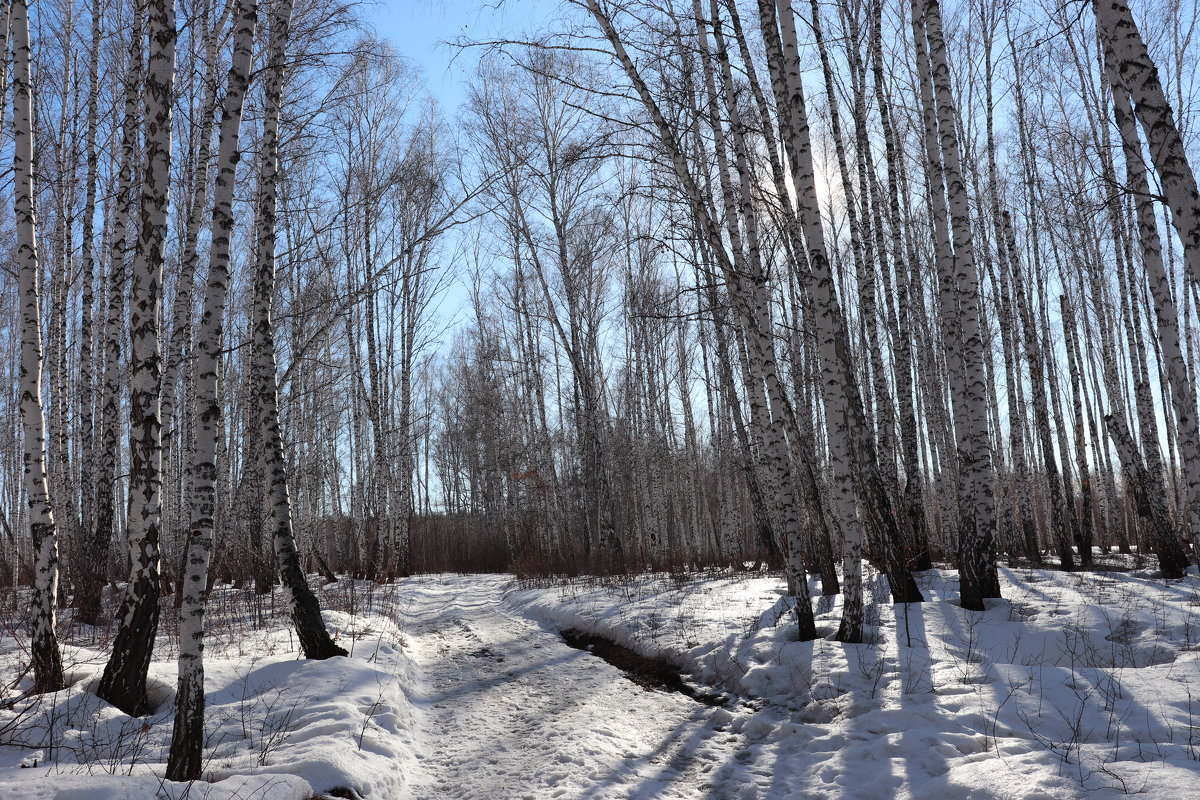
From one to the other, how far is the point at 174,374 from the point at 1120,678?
9095mm

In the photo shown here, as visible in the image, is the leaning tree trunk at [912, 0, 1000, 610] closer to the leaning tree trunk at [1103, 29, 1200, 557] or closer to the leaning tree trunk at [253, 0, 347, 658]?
the leaning tree trunk at [1103, 29, 1200, 557]

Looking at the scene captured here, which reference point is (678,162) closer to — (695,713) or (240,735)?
(695,713)

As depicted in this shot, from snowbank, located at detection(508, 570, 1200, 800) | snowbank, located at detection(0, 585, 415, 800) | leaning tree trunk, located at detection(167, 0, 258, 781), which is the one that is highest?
leaning tree trunk, located at detection(167, 0, 258, 781)

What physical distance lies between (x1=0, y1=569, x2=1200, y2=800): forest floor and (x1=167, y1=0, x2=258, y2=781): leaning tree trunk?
0.32 m

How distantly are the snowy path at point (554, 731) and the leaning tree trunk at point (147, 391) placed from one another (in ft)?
7.00

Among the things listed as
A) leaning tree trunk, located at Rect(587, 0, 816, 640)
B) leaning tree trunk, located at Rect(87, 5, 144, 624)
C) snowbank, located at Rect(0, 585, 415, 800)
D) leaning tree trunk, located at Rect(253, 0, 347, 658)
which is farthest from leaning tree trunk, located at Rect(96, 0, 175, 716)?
leaning tree trunk, located at Rect(587, 0, 816, 640)

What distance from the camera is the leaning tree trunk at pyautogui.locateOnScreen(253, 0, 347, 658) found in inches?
234

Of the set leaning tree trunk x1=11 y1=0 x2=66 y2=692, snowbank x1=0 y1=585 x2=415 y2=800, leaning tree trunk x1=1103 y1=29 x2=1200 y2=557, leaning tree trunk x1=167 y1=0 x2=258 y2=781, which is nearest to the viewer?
snowbank x1=0 y1=585 x2=415 y2=800

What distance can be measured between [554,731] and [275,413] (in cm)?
393

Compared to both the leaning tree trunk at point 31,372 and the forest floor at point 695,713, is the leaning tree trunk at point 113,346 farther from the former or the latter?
the leaning tree trunk at point 31,372

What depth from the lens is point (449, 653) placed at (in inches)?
298

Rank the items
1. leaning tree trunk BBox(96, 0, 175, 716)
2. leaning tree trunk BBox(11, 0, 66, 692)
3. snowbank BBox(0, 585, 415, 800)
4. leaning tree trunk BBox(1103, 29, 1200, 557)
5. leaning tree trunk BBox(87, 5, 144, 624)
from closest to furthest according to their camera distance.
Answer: snowbank BBox(0, 585, 415, 800)
leaning tree trunk BBox(96, 0, 175, 716)
leaning tree trunk BBox(11, 0, 66, 692)
leaning tree trunk BBox(1103, 29, 1200, 557)
leaning tree trunk BBox(87, 5, 144, 624)

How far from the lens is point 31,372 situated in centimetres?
516

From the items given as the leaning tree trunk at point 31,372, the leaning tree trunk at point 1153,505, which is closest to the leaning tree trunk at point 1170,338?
the leaning tree trunk at point 1153,505
